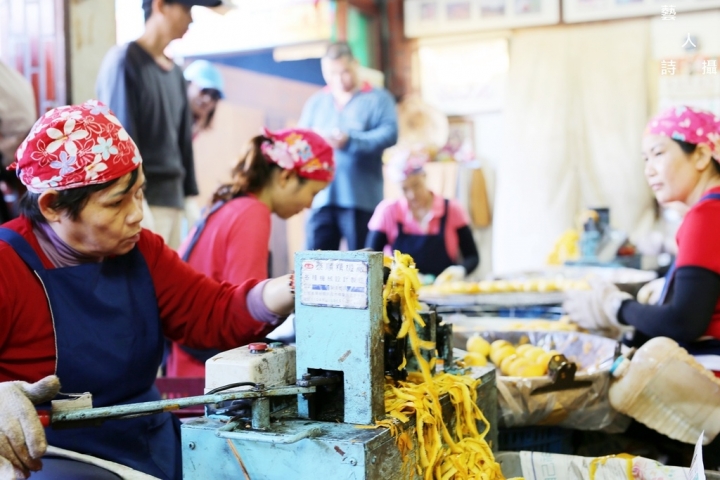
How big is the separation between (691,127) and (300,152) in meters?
1.48

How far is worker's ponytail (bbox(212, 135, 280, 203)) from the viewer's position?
3.01m

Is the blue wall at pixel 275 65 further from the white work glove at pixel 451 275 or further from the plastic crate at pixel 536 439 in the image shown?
the plastic crate at pixel 536 439

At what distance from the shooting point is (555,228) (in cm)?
779

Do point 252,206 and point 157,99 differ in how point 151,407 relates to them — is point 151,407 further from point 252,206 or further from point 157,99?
point 157,99

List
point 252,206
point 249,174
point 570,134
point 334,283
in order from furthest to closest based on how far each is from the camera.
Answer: point 570,134, point 249,174, point 252,206, point 334,283

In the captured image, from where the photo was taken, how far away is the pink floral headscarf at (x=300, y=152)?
3.04 meters

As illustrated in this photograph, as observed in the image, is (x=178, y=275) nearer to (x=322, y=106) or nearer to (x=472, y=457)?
(x=472, y=457)

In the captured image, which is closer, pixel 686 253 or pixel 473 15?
pixel 686 253

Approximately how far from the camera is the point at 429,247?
5.19m

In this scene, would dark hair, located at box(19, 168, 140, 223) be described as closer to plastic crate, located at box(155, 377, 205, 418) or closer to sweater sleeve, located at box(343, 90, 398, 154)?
plastic crate, located at box(155, 377, 205, 418)

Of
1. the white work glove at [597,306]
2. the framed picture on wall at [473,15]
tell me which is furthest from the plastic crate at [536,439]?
the framed picture on wall at [473,15]

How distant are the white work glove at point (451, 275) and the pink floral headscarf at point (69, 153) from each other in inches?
114

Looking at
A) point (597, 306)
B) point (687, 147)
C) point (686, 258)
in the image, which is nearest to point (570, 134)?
point (597, 306)

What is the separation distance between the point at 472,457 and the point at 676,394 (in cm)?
89
